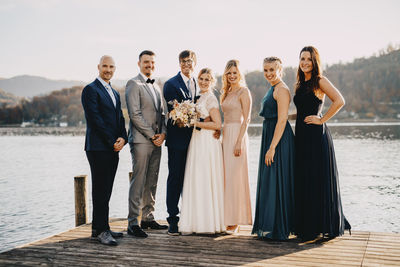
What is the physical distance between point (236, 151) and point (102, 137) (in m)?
1.77

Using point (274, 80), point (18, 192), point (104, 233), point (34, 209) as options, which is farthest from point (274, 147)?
point (18, 192)

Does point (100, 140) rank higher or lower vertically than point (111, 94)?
lower

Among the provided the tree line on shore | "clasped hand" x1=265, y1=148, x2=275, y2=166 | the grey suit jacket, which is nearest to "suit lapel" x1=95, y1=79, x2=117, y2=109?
the grey suit jacket

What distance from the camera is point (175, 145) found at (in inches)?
215

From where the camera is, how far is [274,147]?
513 centimetres

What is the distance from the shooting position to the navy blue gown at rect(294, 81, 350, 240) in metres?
5.02

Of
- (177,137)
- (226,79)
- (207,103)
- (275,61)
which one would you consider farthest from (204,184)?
(275,61)

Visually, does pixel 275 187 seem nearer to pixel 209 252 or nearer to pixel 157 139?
pixel 209 252

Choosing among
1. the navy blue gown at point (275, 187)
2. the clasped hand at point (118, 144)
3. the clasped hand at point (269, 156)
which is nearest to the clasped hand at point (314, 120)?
the navy blue gown at point (275, 187)

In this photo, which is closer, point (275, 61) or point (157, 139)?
point (275, 61)

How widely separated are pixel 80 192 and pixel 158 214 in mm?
7639

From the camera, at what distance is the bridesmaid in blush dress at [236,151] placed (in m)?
5.37

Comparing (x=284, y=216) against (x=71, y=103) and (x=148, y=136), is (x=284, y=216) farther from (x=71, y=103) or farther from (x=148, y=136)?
(x=71, y=103)

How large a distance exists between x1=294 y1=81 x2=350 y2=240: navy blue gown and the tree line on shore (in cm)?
9835
